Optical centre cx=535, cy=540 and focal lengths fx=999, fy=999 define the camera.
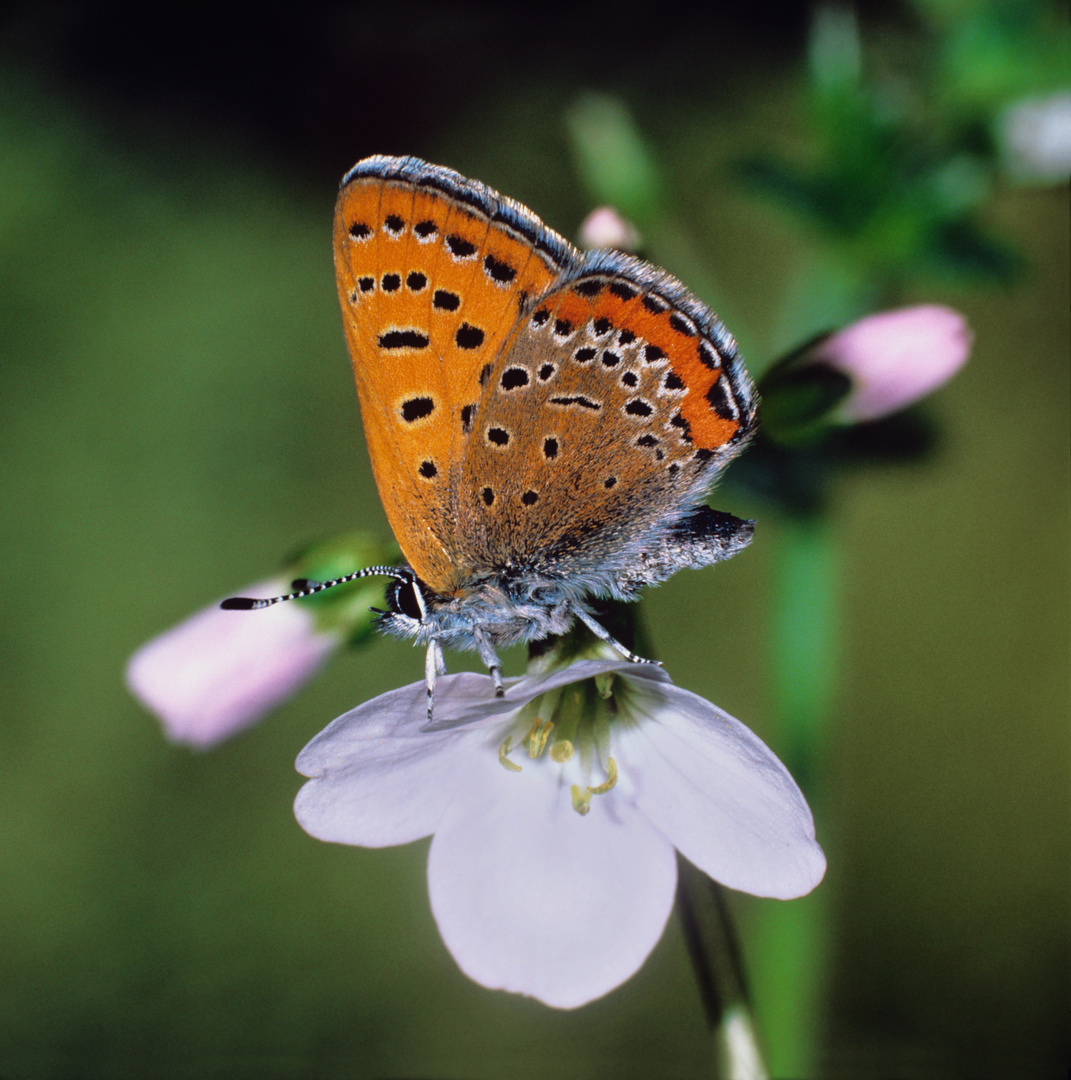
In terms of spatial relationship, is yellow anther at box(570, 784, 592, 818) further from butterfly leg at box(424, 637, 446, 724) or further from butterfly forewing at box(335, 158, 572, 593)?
butterfly forewing at box(335, 158, 572, 593)

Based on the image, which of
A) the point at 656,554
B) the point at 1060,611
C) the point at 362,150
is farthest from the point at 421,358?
the point at 362,150

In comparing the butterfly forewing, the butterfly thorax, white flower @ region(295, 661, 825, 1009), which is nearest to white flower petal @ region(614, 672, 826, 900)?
white flower @ region(295, 661, 825, 1009)

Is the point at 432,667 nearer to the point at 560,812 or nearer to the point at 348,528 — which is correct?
the point at 560,812

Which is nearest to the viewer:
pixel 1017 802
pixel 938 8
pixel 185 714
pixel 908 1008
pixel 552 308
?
pixel 552 308

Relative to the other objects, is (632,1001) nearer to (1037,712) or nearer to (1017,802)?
(1017,802)

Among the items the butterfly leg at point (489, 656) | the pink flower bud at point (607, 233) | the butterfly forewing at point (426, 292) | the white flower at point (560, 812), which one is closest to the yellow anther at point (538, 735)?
the white flower at point (560, 812)

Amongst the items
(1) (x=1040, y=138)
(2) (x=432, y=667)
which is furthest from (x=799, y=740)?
(1) (x=1040, y=138)
